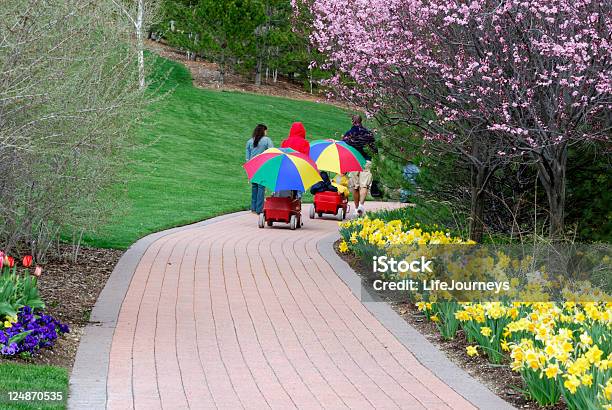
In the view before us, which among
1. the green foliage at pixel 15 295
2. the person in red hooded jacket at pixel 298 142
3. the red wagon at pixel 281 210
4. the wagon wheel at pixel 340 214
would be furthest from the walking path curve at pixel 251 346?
the wagon wheel at pixel 340 214

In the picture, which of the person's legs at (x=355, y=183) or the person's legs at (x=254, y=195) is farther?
the person's legs at (x=355, y=183)

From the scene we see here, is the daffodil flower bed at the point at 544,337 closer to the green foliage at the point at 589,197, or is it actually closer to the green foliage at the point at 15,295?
the green foliage at the point at 15,295

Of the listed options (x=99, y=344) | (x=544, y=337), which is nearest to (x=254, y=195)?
(x=99, y=344)

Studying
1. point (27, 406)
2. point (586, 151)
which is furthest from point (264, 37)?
point (27, 406)

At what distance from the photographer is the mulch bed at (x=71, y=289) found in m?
7.89

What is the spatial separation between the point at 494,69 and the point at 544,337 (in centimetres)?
423

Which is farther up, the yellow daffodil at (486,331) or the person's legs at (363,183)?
the person's legs at (363,183)

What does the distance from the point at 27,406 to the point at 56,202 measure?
228 inches

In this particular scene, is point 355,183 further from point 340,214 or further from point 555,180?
point 555,180

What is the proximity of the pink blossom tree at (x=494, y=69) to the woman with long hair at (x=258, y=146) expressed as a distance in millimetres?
7183

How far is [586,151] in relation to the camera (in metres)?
12.9

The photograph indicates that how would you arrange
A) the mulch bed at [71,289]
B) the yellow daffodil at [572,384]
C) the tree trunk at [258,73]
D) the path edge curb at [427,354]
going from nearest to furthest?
the yellow daffodil at [572,384] < the path edge curb at [427,354] < the mulch bed at [71,289] < the tree trunk at [258,73]

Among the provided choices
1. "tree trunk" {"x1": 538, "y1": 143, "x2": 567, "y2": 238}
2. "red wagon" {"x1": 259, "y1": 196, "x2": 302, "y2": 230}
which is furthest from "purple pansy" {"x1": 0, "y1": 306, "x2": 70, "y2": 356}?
"red wagon" {"x1": 259, "y1": 196, "x2": 302, "y2": 230}

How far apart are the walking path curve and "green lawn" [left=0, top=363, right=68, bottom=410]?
0.42 ft
